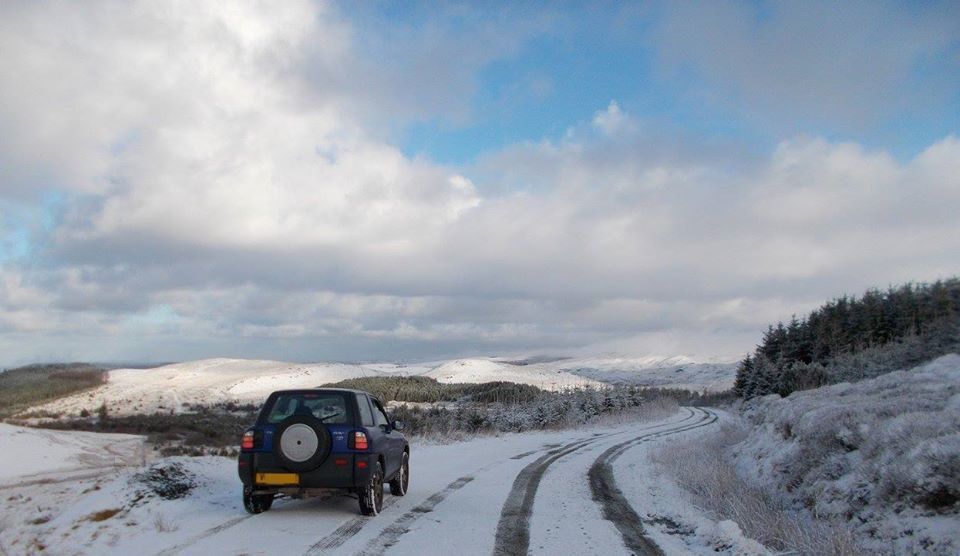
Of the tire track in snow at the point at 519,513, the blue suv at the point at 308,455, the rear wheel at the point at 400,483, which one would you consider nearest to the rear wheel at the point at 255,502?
the blue suv at the point at 308,455

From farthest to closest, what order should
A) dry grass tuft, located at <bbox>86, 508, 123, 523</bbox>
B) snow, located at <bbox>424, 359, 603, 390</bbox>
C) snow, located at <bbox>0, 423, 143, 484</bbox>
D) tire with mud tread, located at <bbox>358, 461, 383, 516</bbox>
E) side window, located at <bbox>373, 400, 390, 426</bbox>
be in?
snow, located at <bbox>424, 359, 603, 390</bbox> < snow, located at <bbox>0, 423, 143, 484</bbox> < side window, located at <bbox>373, 400, 390, 426</bbox> < tire with mud tread, located at <bbox>358, 461, 383, 516</bbox> < dry grass tuft, located at <bbox>86, 508, 123, 523</bbox>

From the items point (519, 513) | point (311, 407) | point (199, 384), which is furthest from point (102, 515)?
point (199, 384)

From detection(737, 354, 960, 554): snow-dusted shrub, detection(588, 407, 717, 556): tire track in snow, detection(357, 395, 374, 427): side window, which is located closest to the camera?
detection(588, 407, 717, 556): tire track in snow

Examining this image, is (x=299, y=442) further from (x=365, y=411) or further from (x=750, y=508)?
(x=750, y=508)

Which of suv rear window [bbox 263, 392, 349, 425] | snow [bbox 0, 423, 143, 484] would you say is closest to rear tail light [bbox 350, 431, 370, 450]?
suv rear window [bbox 263, 392, 349, 425]

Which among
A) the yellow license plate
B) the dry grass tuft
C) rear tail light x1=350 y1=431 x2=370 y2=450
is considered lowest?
the dry grass tuft

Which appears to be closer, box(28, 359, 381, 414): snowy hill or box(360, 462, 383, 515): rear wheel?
box(360, 462, 383, 515): rear wheel

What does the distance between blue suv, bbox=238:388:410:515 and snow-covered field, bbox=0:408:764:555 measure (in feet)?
1.23

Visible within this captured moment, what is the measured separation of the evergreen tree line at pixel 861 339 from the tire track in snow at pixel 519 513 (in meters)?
36.7

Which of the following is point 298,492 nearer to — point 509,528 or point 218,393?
point 509,528

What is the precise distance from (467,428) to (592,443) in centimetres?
905

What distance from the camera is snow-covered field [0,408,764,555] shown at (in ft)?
24.8

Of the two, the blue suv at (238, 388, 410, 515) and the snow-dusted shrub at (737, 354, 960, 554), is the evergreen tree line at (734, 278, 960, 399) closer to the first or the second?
the snow-dusted shrub at (737, 354, 960, 554)

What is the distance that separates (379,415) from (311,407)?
6.05 ft
